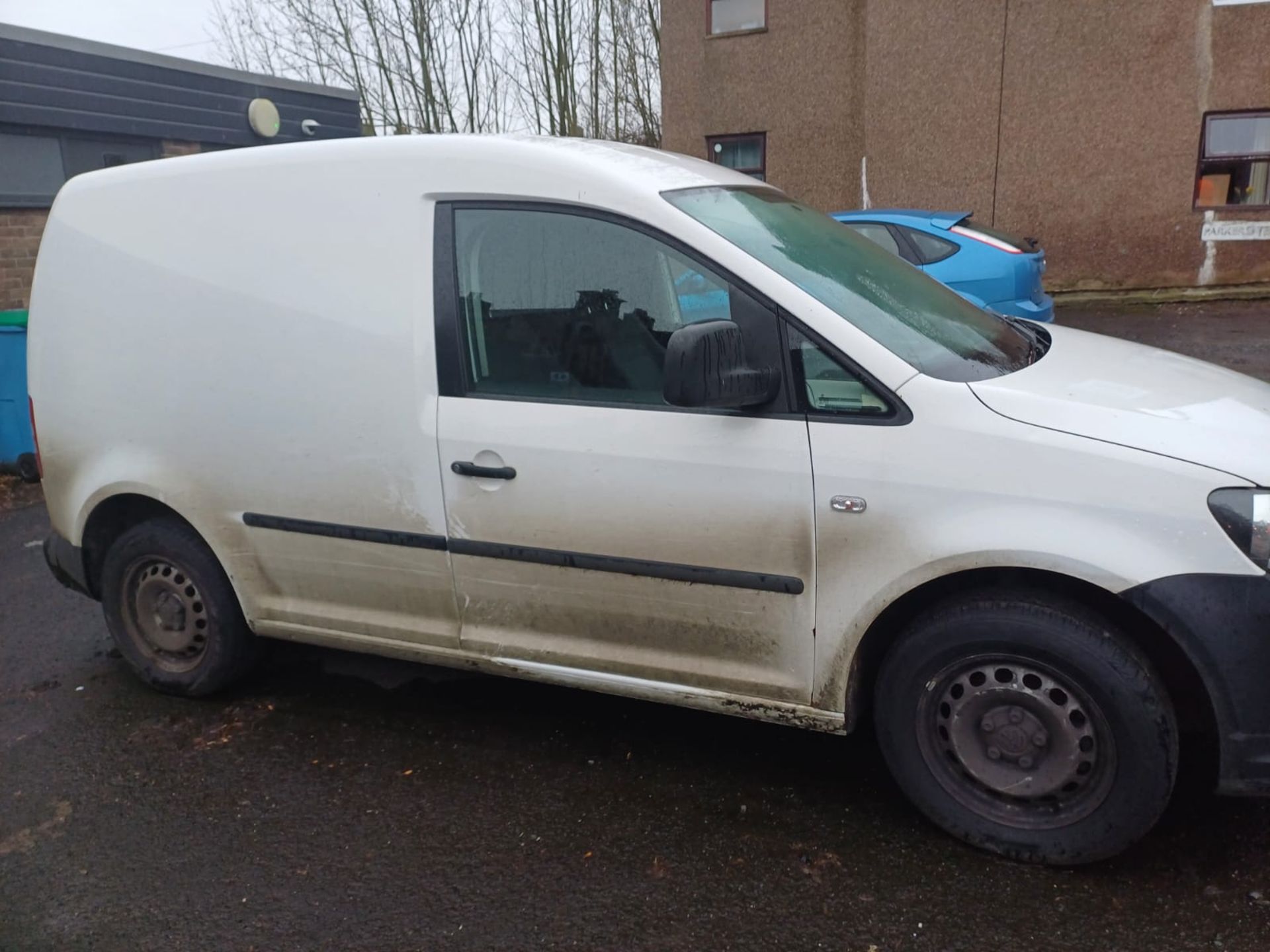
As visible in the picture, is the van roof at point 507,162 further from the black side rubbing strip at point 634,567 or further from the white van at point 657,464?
the black side rubbing strip at point 634,567

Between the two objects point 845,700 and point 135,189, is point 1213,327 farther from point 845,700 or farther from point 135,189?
point 135,189

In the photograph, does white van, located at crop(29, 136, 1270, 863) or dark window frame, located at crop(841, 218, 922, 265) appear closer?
white van, located at crop(29, 136, 1270, 863)

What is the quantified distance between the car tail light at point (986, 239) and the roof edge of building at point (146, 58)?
9322 millimetres

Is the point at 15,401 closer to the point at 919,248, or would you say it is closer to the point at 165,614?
the point at 165,614

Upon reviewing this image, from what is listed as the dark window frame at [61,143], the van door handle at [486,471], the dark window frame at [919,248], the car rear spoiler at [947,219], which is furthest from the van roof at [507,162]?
the dark window frame at [61,143]

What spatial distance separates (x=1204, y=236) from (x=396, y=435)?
12.6 meters

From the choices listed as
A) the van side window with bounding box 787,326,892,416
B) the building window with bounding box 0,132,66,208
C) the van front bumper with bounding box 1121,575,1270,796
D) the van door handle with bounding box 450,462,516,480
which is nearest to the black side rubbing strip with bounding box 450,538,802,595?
the van door handle with bounding box 450,462,516,480

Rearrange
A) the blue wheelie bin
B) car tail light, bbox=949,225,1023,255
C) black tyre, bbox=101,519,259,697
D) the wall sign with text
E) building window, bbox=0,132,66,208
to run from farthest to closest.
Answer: the wall sign with text
building window, bbox=0,132,66,208
car tail light, bbox=949,225,1023,255
the blue wheelie bin
black tyre, bbox=101,519,259,697

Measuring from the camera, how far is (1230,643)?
2396 mm

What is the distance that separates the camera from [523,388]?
122 inches

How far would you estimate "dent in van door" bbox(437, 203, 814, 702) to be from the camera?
281cm

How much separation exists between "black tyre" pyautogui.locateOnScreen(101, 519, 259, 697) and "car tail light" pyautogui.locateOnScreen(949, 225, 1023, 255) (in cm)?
634

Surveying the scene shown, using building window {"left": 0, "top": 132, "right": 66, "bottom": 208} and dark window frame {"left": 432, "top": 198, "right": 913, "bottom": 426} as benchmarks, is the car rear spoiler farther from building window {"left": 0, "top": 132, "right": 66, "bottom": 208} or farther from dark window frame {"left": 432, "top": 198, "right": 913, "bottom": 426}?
building window {"left": 0, "top": 132, "right": 66, "bottom": 208}

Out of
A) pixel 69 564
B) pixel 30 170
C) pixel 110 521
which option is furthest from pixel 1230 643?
pixel 30 170
